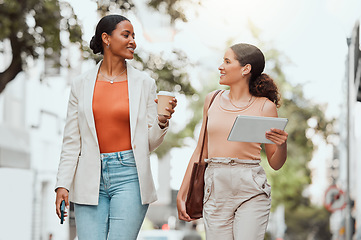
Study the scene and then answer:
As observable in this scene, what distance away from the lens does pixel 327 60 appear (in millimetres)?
14000

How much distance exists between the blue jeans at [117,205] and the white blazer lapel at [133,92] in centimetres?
17

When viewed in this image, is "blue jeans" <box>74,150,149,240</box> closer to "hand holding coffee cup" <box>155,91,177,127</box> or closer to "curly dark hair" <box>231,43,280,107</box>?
"hand holding coffee cup" <box>155,91,177,127</box>

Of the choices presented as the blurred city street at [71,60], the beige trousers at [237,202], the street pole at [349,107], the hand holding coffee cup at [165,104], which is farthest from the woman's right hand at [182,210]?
the street pole at [349,107]

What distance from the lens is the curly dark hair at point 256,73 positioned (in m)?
3.54

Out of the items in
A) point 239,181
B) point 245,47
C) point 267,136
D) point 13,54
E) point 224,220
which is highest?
point 13,54

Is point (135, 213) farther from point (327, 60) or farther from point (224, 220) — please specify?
point (327, 60)

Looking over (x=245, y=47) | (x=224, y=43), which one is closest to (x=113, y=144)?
(x=245, y=47)

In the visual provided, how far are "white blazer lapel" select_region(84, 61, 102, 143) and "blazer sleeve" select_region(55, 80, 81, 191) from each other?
0.09m

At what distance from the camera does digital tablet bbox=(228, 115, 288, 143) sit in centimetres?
310

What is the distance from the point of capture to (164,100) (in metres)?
3.15

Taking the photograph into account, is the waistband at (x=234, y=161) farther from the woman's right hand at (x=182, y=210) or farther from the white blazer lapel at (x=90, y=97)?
the white blazer lapel at (x=90, y=97)

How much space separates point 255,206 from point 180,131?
30.0 ft

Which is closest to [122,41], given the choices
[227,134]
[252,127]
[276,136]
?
[227,134]

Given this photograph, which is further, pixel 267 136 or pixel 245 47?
pixel 245 47
